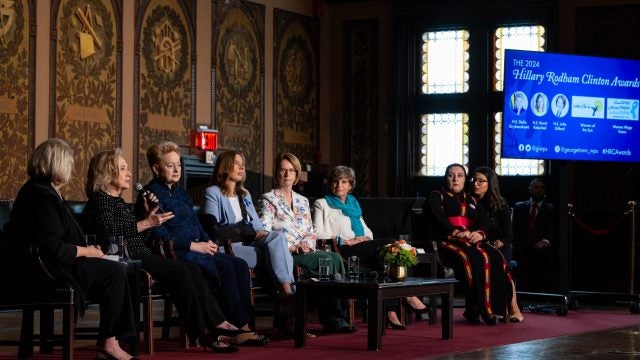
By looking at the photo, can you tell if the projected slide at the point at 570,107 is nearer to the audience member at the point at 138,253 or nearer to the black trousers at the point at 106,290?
the audience member at the point at 138,253

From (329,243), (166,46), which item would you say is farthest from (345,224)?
(166,46)

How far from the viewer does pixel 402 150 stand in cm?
1240

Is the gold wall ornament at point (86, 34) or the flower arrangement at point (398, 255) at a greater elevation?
the gold wall ornament at point (86, 34)

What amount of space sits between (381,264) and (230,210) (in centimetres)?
95

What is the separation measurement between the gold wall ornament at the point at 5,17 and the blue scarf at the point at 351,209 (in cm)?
301

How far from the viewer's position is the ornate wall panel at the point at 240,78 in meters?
11.3

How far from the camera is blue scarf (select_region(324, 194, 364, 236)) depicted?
7859mm

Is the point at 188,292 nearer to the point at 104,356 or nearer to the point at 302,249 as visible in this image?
the point at 104,356

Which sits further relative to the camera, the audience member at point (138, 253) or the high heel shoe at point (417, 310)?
the high heel shoe at point (417, 310)

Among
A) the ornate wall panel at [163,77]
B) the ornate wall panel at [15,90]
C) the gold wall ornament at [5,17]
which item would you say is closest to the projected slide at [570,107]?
the ornate wall panel at [163,77]

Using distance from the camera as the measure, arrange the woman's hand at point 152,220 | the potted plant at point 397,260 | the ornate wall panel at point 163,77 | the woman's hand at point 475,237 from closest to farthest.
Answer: the woman's hand at point 152,220, the potted plant at point 397,260, the woman's hand at point 475,237, the ornate wall panel at point 163,77

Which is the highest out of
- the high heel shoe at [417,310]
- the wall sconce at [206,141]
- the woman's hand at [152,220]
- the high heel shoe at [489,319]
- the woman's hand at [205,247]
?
the wall sconce at [206,141]

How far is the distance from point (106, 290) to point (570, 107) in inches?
196

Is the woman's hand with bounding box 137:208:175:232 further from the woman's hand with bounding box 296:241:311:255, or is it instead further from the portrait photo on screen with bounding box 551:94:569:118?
the portrait photo on screen with bounding box 551:94:569:118
